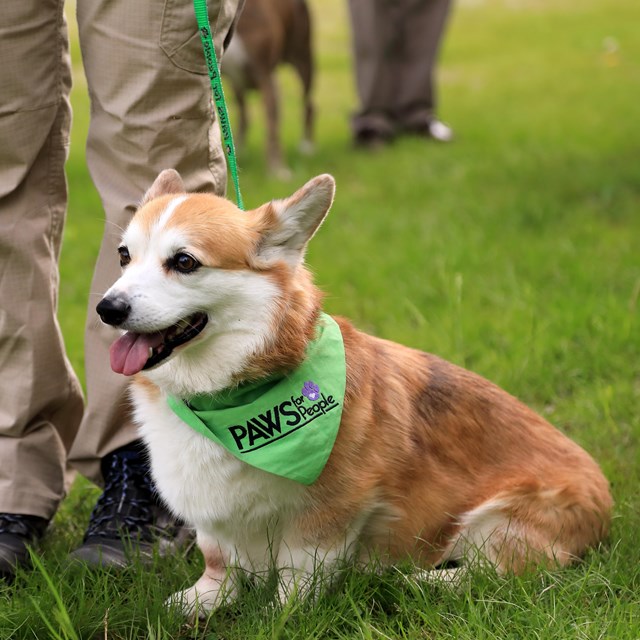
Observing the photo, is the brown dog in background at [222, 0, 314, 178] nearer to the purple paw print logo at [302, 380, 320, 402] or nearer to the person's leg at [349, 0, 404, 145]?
the person's leg at [349, 0, 404, 145]

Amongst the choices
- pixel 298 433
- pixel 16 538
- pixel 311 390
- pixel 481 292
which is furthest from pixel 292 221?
pixel 481 292

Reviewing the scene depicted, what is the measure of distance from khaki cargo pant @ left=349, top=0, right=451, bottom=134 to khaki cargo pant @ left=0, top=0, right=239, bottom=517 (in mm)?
5577

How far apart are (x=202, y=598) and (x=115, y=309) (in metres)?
0.82

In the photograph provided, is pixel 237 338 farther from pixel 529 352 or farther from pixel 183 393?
pixel 529 352

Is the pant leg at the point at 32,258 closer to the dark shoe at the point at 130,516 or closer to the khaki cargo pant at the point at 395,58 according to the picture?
the dark shoe at the point at 130,516

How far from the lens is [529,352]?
384cm

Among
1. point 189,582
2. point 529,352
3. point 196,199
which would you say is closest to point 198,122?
point 196,199

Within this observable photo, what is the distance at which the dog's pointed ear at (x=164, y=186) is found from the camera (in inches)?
97.7

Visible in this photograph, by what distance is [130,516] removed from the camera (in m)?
2.79

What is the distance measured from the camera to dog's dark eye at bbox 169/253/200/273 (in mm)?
2246

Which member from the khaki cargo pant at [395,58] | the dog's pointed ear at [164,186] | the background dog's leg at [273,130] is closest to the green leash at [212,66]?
the dog's pointed ear at [164,186]

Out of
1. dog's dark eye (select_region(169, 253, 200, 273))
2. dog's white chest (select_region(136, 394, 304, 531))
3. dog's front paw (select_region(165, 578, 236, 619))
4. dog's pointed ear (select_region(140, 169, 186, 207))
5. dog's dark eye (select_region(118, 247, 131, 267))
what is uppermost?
dog's pointed ear (select_region(140, 169, 186, 207))

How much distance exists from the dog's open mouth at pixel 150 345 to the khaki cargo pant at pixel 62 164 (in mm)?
526

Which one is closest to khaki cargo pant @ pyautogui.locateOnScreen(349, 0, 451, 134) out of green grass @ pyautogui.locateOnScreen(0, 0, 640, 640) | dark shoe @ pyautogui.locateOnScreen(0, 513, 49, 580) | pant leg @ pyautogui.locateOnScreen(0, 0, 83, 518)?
green grass @ pyautogui.locateOnScreen(0, 0, 640, 640)
